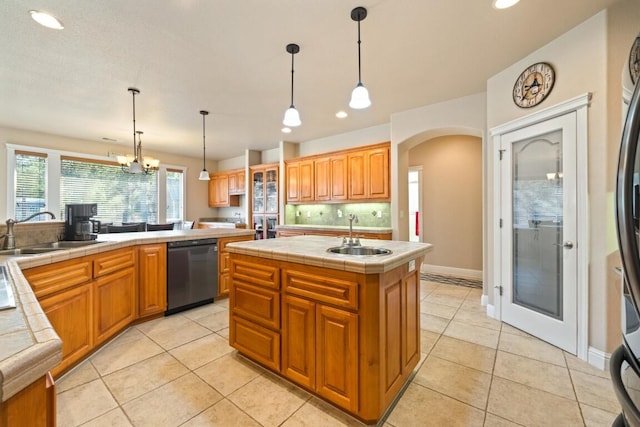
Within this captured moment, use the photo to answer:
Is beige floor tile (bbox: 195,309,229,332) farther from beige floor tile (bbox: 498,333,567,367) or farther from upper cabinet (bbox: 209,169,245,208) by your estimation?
upper cabinet (bbox: 209,169,245,208)

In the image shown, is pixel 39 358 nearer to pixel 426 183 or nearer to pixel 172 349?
pixel 172 349

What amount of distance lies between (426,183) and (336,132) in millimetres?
2063

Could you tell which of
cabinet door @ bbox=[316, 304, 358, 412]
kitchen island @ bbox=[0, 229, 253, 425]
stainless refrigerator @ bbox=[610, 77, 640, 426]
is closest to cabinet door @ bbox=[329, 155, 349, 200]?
kitchen island @ bbox=[0, 229, 253, 425]

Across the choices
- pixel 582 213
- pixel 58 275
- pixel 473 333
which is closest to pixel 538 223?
pixel 582 213

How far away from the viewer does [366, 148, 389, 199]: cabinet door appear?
4.45 m

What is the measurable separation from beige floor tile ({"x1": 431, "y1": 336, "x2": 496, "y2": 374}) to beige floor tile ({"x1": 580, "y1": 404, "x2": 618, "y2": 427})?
1.71 feet

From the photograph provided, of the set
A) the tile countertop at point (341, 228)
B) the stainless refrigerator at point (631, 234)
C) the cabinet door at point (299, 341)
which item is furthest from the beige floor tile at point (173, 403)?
the tile countertop at point (341, 228)

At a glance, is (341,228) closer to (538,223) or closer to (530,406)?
(538,223)

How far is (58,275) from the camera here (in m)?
1.93

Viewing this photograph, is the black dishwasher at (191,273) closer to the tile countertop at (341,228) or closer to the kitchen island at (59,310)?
the kitchen island at (59,310)

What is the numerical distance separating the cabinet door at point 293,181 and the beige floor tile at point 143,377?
3.97 m

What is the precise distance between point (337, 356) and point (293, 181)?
456cm

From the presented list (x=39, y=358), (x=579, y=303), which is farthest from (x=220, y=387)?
(x=579, y=303)

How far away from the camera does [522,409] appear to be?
1628 millimetres
